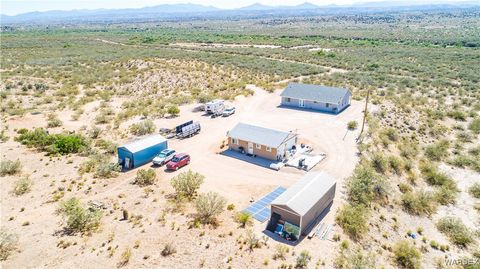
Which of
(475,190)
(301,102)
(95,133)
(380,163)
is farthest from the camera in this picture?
(301,102)

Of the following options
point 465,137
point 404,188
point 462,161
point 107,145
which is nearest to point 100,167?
point 107,145

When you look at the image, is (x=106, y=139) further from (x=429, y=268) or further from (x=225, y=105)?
(x=429, y=268)

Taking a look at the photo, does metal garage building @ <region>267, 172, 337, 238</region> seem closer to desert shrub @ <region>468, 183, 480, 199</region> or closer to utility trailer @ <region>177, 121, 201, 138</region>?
desert shrub @ <region>468, 183, 480, 199</region>

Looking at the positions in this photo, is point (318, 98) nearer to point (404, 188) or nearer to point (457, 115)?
point (457, 115)

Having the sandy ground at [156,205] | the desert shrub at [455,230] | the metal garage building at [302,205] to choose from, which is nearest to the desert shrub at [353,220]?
the sandy ground at [156,205]

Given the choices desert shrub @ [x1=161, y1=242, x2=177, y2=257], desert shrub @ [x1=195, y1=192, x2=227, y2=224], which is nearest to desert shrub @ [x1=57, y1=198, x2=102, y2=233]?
desert shrub @ [x1=161, y1=242, x2=177, y2=257]

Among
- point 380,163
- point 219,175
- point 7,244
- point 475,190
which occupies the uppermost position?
point 7,244
